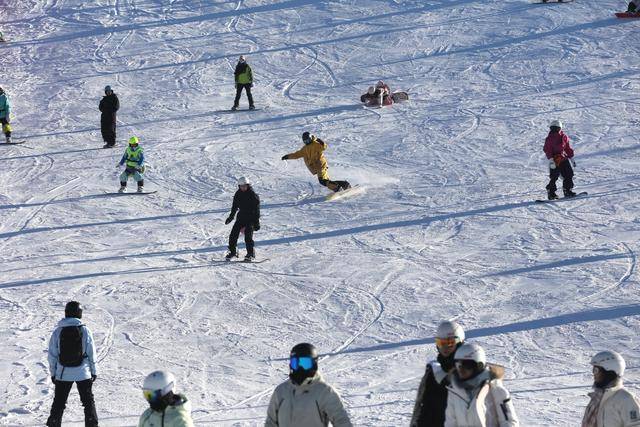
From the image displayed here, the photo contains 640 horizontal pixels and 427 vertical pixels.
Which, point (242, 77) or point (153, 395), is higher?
point (242, 77)

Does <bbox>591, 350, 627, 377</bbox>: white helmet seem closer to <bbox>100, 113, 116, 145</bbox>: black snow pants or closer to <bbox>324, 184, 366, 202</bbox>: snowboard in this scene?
<bbox>324, 184, 366, 202</bbox>: snowboard

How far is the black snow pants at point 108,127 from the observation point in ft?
69.8

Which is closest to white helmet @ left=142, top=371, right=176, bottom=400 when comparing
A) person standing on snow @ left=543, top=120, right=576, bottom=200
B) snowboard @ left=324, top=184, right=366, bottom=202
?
person standing on snow @ left=543, top=120, right=576, bottom=200

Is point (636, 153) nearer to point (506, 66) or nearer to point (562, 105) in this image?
point (562, 105)

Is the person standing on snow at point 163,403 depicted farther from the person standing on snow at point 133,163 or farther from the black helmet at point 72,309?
the person standing on snow at point 133,163

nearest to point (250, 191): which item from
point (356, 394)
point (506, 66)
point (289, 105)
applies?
point (356, 394)

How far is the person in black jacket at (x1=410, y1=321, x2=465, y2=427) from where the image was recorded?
19.2 ft

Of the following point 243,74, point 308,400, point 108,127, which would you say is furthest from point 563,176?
point 308,400

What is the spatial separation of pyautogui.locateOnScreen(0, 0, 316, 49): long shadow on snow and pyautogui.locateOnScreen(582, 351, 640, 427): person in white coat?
24.8m

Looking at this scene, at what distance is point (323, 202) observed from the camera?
17797 millimetres

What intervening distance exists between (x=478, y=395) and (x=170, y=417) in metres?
1.55

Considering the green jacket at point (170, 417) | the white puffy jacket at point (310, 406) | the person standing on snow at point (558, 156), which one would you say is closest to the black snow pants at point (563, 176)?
the person standing on snow at point (558, 156)

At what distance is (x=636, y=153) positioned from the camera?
19.5 m

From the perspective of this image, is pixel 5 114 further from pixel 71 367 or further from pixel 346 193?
pixel 71 367
